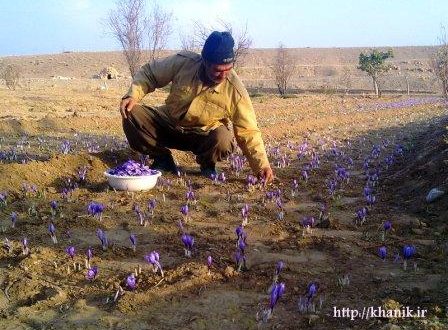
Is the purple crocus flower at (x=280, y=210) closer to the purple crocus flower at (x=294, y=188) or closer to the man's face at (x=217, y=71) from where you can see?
the purple crocus flower at (x=294, y=188)

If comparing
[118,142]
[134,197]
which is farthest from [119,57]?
[134,197]

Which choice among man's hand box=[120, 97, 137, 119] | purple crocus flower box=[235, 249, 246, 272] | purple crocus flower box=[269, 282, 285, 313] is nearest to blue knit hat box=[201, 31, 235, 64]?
man's hand box=[120, 97, 137, 119]

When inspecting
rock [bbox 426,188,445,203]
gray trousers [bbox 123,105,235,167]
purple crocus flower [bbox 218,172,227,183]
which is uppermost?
gray trousers [bbox 123,105,235,167]

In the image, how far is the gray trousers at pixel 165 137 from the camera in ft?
19.9

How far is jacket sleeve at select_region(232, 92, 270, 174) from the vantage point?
5.39 m

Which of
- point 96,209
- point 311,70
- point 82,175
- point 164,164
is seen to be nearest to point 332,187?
point 164,164

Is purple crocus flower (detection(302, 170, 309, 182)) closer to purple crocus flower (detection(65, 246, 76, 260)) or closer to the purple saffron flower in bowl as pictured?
the purple saffron flower in bowl

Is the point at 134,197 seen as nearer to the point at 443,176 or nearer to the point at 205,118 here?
the point at 205,118

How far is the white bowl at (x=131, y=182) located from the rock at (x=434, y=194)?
116 inches

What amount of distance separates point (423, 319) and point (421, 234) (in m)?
1.82

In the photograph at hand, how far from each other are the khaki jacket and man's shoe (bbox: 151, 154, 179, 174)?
71 cm

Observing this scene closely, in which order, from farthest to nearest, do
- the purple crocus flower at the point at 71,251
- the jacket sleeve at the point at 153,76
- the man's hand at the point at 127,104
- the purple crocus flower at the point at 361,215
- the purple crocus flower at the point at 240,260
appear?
the jacket sleeve at the point at 153,76 → the man's hand at the point at 127,104 → the purple crocus flower at the point at 361,215 → the purple crocus flower at the point at 71,251 → the purple crocus flower at the point at 240,260

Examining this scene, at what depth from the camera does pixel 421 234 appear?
4.22 metres

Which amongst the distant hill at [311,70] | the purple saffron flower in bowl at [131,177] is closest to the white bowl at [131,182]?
the purple saffron flower in bowl at [131,177]
